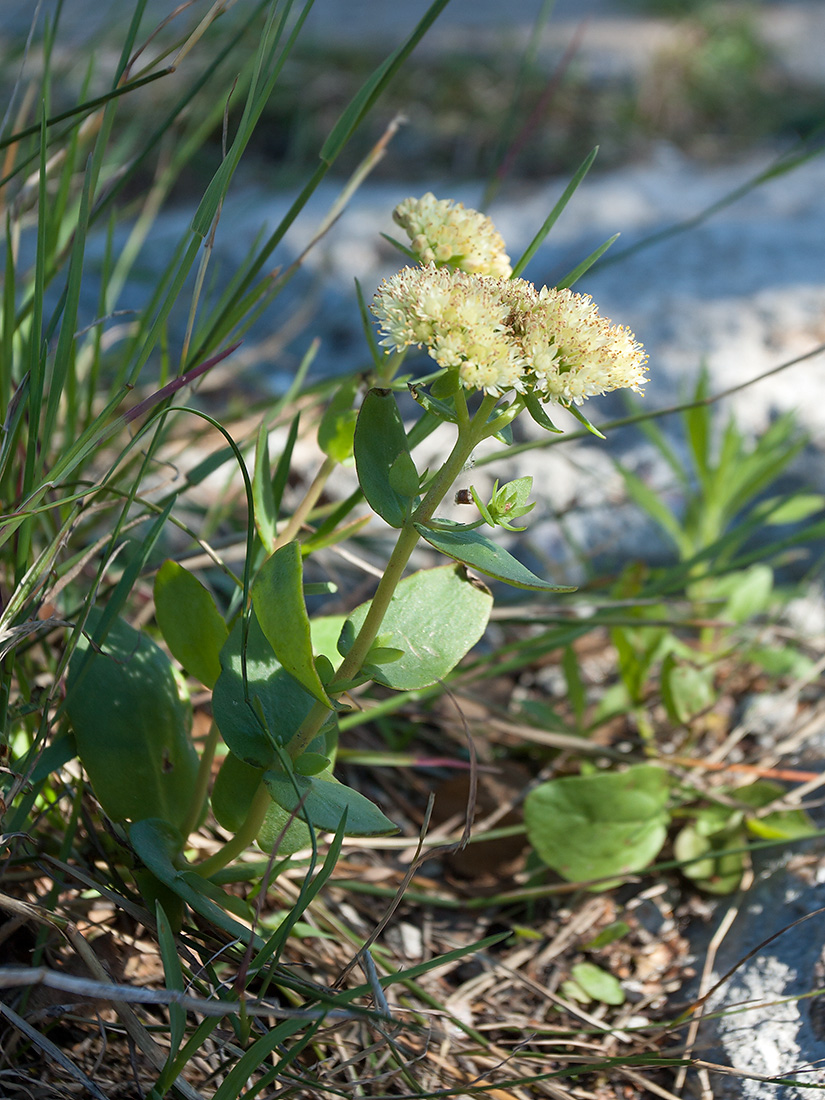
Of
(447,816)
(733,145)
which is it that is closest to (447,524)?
(447,816)

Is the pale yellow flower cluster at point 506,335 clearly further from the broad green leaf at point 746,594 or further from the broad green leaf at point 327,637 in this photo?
the broad green leaf at point 746,594

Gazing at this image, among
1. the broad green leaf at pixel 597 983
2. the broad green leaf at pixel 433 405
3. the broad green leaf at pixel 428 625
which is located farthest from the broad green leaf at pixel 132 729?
the broad green leaf at pixel 597 983

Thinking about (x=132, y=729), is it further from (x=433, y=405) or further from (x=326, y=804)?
(x=433, y=405)

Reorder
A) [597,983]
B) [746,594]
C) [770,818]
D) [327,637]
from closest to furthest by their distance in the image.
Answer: [327,637]
[597,983]
[770,818]
[746,594]

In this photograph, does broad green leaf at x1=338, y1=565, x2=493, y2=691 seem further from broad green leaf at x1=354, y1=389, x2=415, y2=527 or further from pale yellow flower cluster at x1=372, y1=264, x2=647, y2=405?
pale yellow flower cluster at x1=372, y1=264, x2=647, y2=405

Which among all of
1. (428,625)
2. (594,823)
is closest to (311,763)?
(428,625)

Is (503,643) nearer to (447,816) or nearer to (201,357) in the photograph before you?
(447,816)

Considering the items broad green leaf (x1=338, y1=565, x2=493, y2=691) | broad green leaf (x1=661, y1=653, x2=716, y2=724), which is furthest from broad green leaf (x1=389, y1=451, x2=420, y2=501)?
broad green leaf (x1=661, y1=653, x2=716, y2=724)
